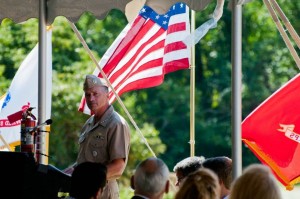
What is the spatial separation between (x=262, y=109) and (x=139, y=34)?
1.83 m

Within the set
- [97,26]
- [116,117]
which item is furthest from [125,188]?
[116,117]

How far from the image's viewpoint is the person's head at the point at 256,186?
14.8ft

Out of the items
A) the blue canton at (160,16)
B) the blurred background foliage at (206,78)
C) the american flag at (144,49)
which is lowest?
the blurred background foliage at (206,78)

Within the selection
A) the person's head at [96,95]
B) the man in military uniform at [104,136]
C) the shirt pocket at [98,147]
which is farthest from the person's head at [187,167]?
the person's head at [96,95]

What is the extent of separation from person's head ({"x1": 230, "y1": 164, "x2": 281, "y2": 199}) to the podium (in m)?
1.61

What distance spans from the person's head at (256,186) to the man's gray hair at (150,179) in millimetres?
662

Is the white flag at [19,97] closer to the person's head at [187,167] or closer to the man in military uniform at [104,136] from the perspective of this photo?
the man in military uniform at [104,136]

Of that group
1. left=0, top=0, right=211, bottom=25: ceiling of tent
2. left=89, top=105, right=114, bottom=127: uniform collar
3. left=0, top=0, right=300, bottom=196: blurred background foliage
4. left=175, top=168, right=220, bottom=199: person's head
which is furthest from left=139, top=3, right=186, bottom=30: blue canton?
left=0, top=0, right=300, bottom=196: blurred background foliage

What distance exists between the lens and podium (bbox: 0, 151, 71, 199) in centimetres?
580

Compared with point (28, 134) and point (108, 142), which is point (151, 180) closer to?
point (28, 134)

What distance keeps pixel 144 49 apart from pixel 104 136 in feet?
6.61

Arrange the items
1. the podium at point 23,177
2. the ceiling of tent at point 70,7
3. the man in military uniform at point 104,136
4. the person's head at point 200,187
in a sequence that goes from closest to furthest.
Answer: the person's head at point 200,187, the podium at point 23,177, the ceiling of tent at point 70,7, the man in military uniform at point 104,136

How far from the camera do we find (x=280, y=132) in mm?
7398

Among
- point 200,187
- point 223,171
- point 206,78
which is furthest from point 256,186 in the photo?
point 206,78
